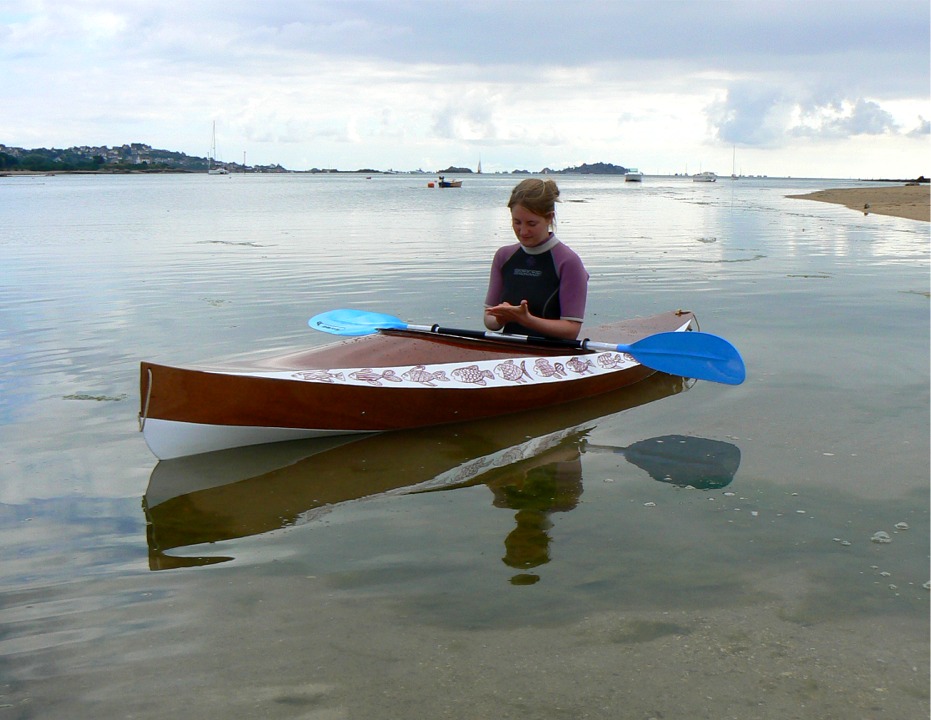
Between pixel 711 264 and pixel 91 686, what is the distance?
1288 cm

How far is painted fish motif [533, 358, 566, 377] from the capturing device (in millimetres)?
→ 5801

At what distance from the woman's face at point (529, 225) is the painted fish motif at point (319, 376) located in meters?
1.46

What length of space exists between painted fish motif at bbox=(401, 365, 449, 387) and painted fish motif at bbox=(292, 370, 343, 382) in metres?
0.44

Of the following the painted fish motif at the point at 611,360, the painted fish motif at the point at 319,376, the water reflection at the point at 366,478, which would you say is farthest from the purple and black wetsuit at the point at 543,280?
the painted fish motif at the point at 319,376

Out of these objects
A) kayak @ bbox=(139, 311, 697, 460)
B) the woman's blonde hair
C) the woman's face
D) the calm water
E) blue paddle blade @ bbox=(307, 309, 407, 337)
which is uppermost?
the woman's blonde hair

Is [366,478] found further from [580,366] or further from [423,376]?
[580,366]

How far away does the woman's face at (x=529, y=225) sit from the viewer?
5.40 m

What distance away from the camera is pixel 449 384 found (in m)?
5.45

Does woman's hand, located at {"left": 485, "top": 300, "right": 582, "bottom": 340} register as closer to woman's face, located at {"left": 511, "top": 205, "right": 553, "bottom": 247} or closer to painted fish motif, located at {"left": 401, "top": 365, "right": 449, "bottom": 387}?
woman's face, located at {"left": 511, "top": 205, "right": 553, "bottom": 247}

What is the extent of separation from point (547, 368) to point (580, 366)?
34 centimetres

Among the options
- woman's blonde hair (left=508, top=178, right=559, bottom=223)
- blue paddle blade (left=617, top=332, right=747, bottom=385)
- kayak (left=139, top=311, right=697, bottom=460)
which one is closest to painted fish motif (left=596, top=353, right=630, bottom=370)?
kayak (left=139, top=311, right=697, bottom=460)

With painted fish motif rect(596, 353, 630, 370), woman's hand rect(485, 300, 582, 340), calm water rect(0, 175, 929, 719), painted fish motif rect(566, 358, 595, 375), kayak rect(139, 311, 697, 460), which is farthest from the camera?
painted fish motif rect(596, 353, 630, 370)

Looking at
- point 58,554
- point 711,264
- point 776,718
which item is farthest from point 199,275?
point 776,718

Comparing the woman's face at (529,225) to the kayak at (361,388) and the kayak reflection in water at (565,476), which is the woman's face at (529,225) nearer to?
the kayak at (361,388)
